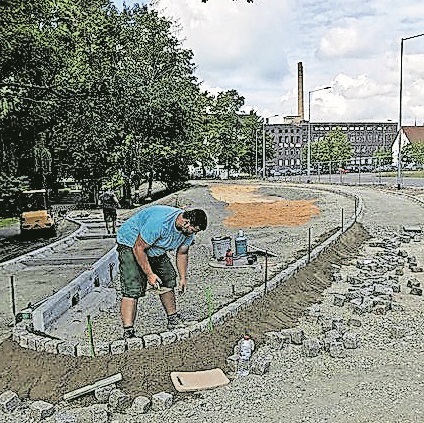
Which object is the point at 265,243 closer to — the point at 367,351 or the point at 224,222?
the point at 224,222

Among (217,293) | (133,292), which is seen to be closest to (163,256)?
(133,292)

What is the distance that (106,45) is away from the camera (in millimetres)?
23516

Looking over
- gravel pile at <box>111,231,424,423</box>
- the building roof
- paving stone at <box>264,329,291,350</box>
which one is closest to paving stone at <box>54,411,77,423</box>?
gravel pile at <box>111,231,424,423</box>

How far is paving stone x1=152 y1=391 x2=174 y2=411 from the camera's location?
5.12 metres

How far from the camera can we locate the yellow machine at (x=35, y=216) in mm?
17938

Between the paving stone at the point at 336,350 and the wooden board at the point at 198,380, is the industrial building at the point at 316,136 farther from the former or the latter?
the wooden board at the point at 198,380

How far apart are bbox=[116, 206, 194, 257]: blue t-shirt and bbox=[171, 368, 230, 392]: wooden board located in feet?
4.33

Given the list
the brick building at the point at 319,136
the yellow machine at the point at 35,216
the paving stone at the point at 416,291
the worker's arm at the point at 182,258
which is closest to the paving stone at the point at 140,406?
the worker's arm at the point at 182,258

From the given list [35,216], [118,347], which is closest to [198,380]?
[118,347]

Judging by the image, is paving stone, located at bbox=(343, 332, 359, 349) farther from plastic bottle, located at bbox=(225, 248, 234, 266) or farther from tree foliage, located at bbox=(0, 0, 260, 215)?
tree foliage, located at bbox=(0, 0, 260, 215)

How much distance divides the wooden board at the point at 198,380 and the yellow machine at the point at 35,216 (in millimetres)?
13292

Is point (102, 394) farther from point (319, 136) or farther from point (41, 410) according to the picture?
point (319, 136)

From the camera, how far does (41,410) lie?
194 inches

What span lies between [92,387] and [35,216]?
1363 cm
